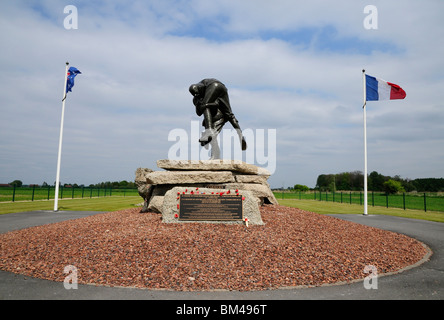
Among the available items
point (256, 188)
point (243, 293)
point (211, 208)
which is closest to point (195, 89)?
point (256, 188)

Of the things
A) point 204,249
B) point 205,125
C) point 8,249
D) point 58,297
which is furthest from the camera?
point 205,125

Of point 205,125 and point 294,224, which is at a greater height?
point 205,125

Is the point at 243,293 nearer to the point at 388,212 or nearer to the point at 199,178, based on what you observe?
the point at 199,178

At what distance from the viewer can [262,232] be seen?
291 inches

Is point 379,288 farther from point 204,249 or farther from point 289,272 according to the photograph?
→ point 204,249

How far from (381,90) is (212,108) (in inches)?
420

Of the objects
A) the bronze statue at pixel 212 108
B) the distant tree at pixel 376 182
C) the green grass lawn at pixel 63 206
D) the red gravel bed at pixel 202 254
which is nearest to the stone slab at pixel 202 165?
the bronze statue at pixel 212 108

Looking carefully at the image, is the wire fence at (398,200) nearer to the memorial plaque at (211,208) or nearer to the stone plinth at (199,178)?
the stone plinth at (199,178)

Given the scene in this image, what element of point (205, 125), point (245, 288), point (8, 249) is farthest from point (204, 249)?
point (205, 125)

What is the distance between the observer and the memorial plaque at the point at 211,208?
8.37 m

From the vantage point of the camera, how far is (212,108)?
38.1 feet

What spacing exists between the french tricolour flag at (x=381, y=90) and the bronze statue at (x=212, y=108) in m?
9.40
